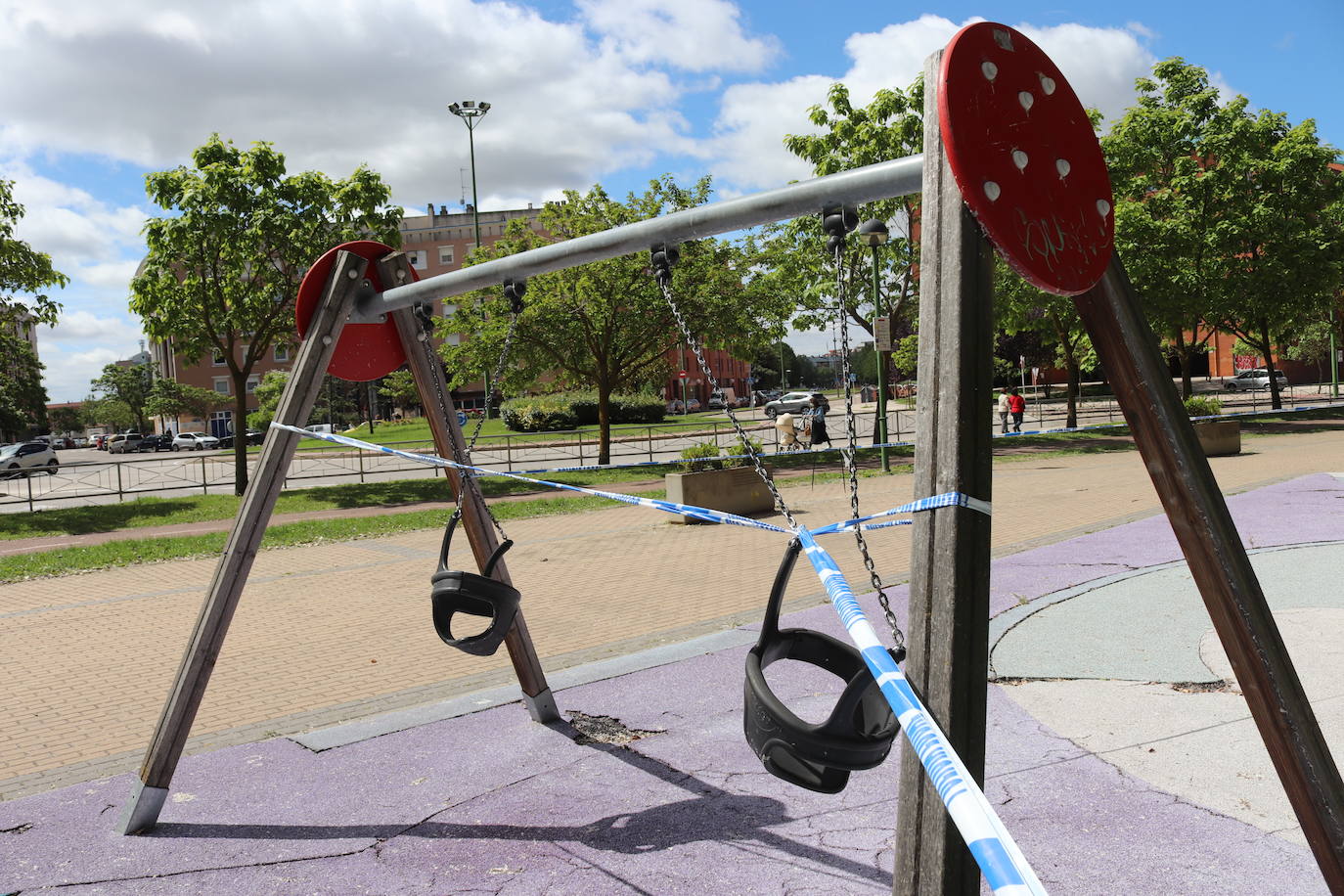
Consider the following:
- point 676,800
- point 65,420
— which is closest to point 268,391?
point 676,800

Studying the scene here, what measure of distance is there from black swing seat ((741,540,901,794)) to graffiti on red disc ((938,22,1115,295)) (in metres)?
0.81

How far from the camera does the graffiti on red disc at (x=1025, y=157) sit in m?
1.81

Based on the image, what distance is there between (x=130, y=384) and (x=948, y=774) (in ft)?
367

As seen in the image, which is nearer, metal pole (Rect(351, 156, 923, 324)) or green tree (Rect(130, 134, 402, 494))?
metal pole (Rect(351, 156, 923, 324))

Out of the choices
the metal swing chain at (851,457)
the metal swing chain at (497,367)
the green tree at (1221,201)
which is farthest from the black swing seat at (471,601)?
the green tree at (1221,201)

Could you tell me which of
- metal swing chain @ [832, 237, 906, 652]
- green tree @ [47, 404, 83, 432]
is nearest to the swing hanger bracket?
metal swing chain @ [832, 237, 906, 652]

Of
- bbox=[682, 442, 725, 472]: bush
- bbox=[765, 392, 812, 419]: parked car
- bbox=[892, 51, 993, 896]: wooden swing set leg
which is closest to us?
bbox=[892, 51, 993, 896]: wooden swing set leg

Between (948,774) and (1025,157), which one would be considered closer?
(948,774)

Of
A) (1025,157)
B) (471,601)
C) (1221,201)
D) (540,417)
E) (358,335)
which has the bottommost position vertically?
(540,417)

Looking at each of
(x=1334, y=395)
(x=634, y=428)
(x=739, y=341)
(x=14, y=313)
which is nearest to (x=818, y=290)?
(x=739, y=341)

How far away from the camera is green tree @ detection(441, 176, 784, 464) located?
76.1ft

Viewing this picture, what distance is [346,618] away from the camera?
Answer: 8.34 metres

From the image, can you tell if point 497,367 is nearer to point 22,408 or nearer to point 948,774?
point 948,774

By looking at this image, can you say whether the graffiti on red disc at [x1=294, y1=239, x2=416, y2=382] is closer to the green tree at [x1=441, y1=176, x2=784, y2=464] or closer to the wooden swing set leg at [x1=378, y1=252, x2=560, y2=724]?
the wooden swing set leg at [x1=378, y1=252, x2=560, y2=724]
